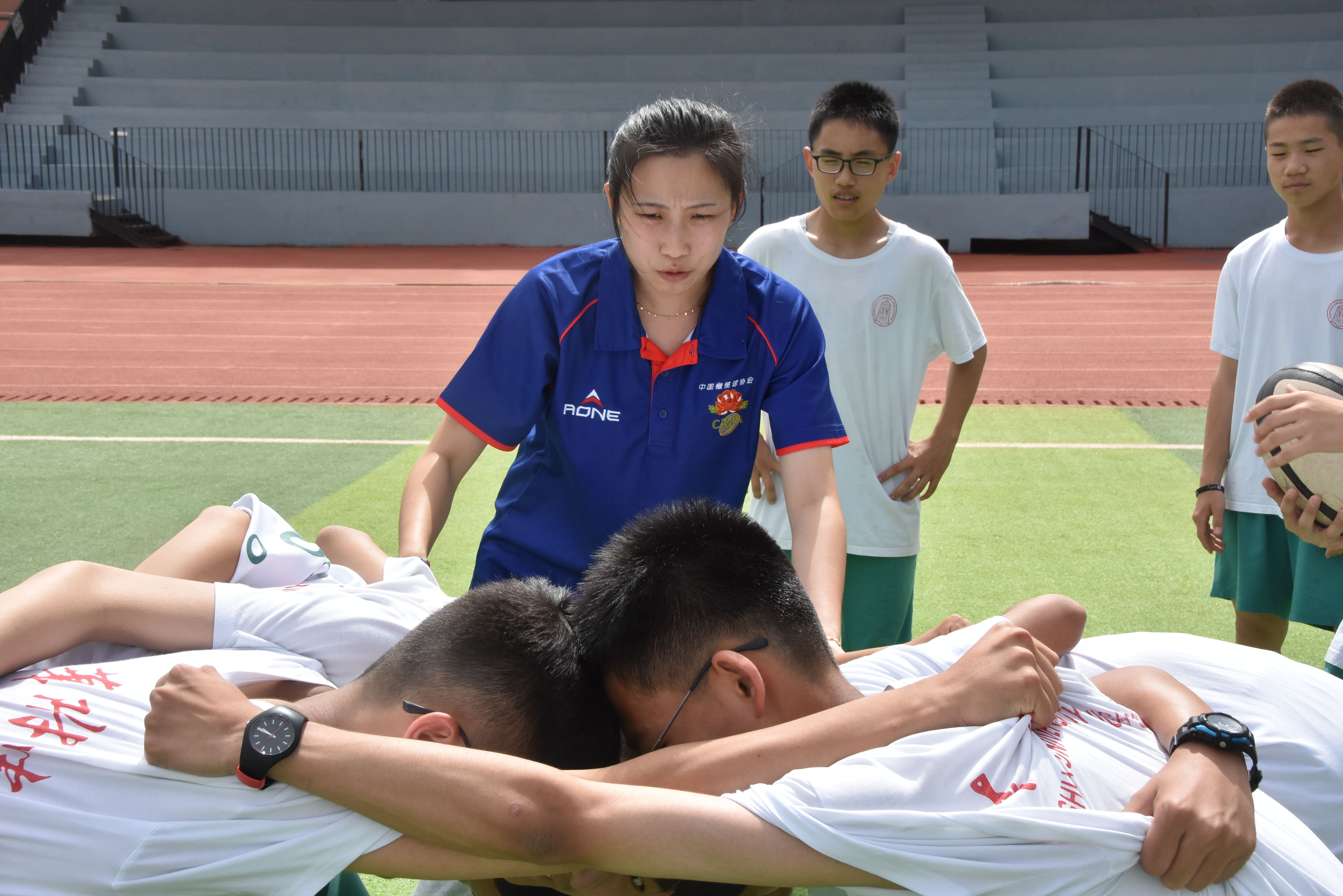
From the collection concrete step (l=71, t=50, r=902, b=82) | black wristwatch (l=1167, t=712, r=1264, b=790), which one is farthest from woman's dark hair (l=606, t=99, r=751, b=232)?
concrete step (l=71, t=50, r=902, b=82)

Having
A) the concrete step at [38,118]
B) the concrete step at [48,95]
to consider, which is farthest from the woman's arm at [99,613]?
the concrete step at [48,95]

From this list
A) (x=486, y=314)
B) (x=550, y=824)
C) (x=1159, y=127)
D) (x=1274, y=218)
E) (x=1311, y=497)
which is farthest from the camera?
(x=1159, y=127)

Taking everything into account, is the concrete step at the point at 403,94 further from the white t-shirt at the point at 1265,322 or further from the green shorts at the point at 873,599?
the green shorts at the point at 873,599

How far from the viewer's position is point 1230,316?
12.4 feet

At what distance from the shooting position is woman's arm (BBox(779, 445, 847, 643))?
2.30 meters

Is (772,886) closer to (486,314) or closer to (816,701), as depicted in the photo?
(816,701)

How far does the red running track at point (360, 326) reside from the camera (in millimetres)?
9562

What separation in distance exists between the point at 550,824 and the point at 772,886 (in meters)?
0.34

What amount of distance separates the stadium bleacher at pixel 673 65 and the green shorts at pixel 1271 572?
60.6ft

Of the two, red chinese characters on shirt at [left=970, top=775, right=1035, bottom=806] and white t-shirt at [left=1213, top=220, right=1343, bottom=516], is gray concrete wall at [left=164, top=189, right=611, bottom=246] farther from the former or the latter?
red chinese characters on shirt at [left=970, top=775, right=1035, bottom=806]

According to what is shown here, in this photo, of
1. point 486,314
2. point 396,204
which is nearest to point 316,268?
point 396,204

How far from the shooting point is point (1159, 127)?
23.4 m

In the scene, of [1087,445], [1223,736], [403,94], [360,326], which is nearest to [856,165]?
[1223,736]

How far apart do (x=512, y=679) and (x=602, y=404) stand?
71cm
